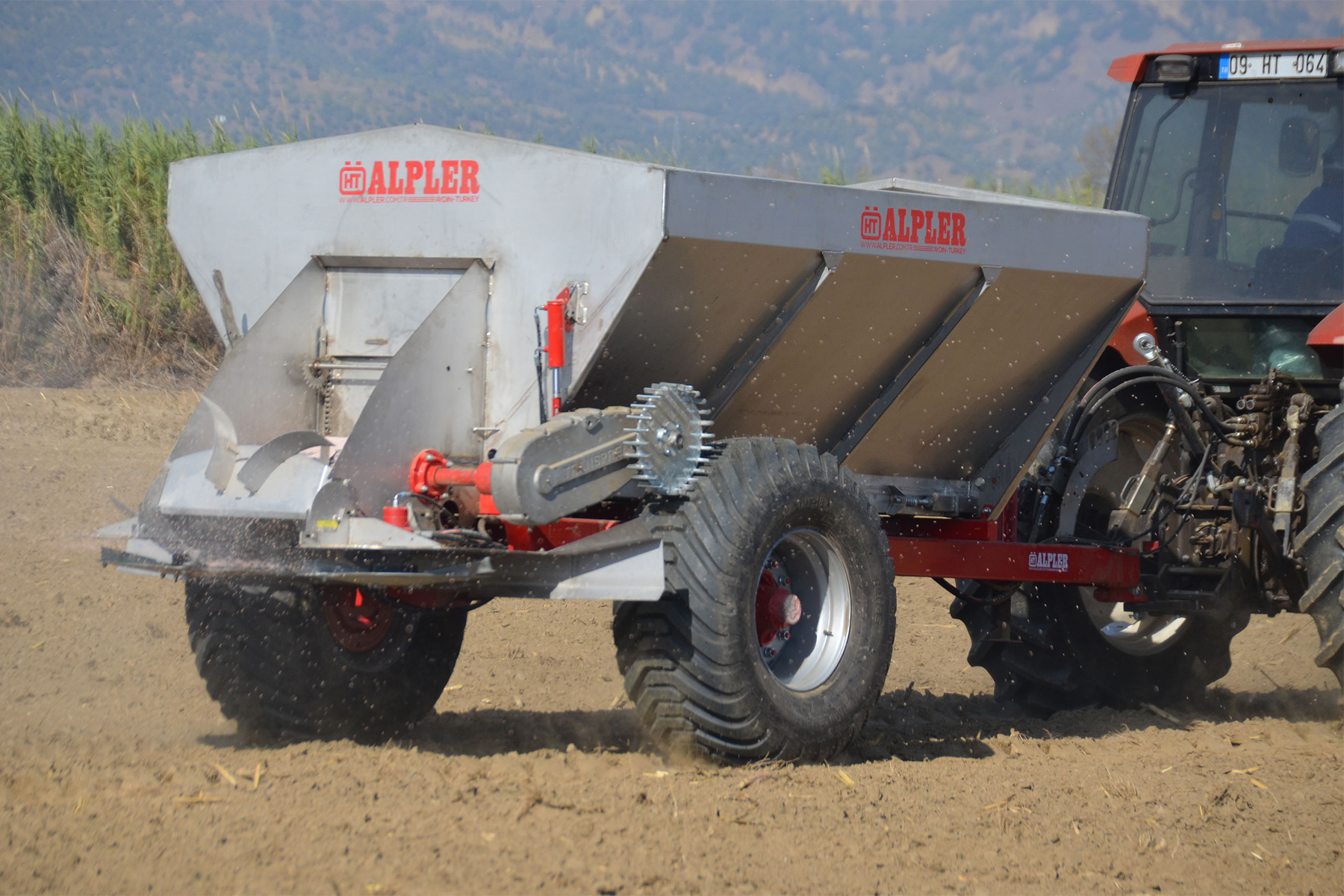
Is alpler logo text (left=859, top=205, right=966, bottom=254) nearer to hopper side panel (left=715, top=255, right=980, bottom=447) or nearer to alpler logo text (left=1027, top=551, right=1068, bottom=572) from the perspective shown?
hopper side panel (left=715, top=255, right=980, bottom=447)

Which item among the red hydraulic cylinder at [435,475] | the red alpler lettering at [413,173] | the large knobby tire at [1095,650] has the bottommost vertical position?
the large knobby tire at [1095,650]

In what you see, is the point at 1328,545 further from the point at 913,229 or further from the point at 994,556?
the point at 913,229

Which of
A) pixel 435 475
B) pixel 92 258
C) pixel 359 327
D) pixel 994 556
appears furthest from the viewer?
pixel 92 258

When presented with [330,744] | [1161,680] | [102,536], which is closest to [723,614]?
[330,744]

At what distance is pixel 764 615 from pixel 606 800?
1.06 metres

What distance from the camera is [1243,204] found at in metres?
6.19

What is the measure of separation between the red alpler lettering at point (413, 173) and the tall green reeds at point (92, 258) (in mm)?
7441

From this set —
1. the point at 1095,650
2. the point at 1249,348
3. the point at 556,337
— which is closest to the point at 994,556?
the point at 1095,650

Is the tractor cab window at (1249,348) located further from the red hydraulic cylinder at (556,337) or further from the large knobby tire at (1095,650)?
the red hydraulic cylinder at (556,337)

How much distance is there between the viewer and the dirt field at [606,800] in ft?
10.3

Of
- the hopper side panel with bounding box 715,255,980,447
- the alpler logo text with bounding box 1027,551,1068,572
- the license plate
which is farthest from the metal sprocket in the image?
the license plate

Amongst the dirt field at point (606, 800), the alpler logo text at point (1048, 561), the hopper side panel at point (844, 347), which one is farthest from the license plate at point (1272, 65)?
the dirt field at point (606, 800)

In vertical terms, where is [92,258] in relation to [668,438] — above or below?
above

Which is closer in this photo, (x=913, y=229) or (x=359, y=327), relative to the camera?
(x=359, y=327)
